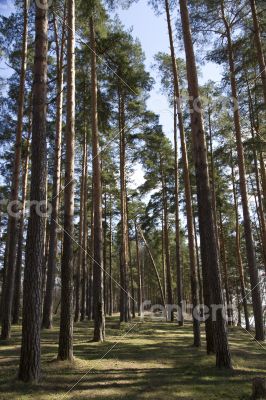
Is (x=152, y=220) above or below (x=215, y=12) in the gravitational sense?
below

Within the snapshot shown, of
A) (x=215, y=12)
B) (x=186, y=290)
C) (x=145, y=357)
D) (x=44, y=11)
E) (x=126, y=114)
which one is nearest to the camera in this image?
(x=44, y=11)

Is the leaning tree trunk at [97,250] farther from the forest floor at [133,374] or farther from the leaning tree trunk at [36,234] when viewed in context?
the leaning tree trunk at [36,234]

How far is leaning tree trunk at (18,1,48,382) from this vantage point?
5.99 m

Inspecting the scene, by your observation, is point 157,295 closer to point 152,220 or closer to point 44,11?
point 152,220

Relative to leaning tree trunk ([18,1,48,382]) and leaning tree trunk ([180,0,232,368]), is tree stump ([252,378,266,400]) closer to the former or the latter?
leaning tree trunk ([180,0,232,368])

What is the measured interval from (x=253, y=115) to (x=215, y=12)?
489cm

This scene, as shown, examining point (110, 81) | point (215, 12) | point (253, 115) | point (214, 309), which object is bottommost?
point (214, 309)

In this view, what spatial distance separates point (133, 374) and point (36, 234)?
11.4 feet

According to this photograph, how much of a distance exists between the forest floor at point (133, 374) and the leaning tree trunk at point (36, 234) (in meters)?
0.48

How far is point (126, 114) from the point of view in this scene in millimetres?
18422

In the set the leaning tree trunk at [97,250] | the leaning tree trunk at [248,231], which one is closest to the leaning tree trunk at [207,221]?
the leaning tree trunk at [97,250]

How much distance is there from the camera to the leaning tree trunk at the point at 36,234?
5992 mm

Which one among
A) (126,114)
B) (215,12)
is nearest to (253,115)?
(215,12)

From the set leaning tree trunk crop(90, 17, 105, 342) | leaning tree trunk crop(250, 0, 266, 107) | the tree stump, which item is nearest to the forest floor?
the tree stump
